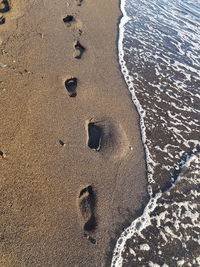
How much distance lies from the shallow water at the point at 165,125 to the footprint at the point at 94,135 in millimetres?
1140

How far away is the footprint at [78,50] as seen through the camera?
898 cm

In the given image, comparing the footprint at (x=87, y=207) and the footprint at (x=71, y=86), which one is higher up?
the footprint at (x=71, y=86)

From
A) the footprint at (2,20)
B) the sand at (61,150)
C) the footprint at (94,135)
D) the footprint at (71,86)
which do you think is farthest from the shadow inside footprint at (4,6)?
the footprint at (94,135)

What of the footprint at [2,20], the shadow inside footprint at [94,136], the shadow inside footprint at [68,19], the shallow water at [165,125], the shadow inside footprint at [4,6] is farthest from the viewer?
the shadow inside footprint at [68,19]

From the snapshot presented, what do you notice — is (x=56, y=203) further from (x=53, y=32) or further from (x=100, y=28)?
(x=100, y=28)

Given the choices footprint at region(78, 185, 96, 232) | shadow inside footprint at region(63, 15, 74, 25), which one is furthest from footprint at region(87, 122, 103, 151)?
shadow inside footprint at region(63, 15, 74, 25)

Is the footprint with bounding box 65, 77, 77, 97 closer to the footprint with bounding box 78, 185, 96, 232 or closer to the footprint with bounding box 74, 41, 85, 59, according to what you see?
the footprint with bounding box 74, 41, 85, 59

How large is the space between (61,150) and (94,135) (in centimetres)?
93

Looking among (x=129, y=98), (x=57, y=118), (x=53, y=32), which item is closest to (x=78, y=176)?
(x=57, y=118)

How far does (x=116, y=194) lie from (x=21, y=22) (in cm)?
623

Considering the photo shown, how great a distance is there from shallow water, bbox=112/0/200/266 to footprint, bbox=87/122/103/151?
1.14 metres

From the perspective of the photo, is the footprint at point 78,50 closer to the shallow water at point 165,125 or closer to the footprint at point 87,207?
the shallow water at point 165,125

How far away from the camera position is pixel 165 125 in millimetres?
7758

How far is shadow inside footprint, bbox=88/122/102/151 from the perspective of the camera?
21.4ft
